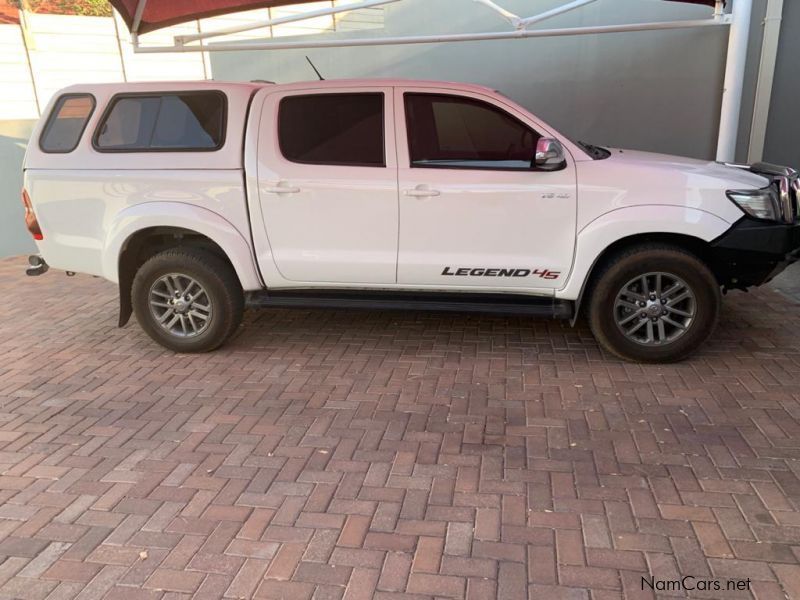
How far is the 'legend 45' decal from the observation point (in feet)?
14.7

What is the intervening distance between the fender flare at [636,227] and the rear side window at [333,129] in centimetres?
159

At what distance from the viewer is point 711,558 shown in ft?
8.59

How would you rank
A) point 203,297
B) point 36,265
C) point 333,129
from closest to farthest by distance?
point 333,129 < point 203,297 < point 36,265

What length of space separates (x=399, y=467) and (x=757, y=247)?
9.44 feet

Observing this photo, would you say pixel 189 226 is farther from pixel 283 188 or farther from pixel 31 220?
pixel 31 220

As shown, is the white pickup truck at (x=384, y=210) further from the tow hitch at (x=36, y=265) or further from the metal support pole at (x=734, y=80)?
the metal support pole at (x=734, y=80)

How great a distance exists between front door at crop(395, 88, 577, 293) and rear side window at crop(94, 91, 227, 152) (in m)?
1.43

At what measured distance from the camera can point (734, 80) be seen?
688 cm

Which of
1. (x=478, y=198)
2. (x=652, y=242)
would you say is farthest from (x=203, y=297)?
(x=652, y=242)

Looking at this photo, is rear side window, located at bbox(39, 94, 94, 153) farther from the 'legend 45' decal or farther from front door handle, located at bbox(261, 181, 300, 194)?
the 'legend 45' decal

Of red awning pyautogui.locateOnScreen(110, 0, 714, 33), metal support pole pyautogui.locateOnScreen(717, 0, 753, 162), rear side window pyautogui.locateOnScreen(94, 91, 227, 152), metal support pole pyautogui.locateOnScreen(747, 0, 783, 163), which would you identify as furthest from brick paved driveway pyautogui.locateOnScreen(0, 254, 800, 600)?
red awning pyautogui.locateOnScreen(110, 0, 714, 33)

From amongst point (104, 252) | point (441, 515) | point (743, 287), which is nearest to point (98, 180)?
point (104, 252)

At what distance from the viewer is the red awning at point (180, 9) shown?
6430mm

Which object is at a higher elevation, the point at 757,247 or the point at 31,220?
the point at 31,220
